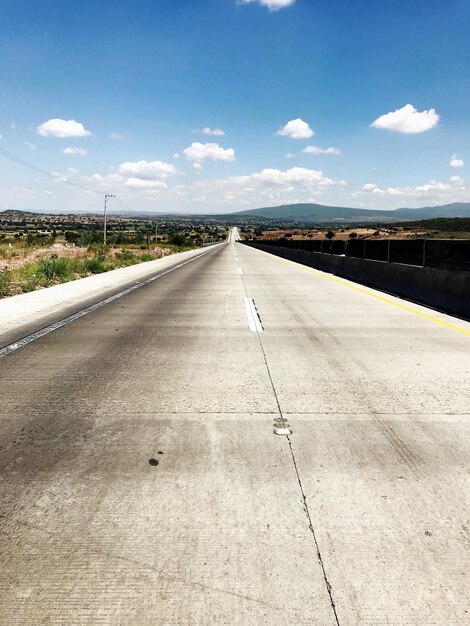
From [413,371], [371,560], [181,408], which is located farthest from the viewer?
[413,371]

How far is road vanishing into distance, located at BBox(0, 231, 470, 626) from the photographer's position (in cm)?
235

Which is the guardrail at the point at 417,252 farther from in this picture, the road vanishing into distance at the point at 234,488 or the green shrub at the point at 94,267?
the green shrub at the point at 94,267

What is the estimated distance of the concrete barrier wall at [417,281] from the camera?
1154 cm

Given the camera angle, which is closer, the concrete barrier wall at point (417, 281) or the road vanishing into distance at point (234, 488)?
the road vanishing into distance at point (234, 488)

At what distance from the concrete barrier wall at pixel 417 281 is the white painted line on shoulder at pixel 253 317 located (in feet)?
15.1

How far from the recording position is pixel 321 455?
3.85 meters

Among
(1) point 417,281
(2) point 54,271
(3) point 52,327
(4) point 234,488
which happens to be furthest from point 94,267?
(4) point 234,488

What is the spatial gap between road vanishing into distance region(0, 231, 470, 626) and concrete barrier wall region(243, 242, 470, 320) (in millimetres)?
4781

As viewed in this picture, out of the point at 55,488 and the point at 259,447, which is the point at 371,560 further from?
the point at 55,488

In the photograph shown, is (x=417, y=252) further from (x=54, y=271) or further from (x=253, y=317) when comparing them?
(x=54, y=271)

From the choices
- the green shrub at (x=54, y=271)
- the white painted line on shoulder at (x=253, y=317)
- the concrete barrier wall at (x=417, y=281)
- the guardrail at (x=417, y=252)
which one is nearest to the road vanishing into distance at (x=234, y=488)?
the white painted line on shoulder at (x=253, y=317)

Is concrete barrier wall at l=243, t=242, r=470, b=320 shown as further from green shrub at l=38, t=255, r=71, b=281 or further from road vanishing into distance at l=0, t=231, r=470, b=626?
green shrub at l=38, t=255, r=71, b=281

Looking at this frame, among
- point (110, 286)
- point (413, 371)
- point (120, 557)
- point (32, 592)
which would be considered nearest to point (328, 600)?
A: point (120, 557)

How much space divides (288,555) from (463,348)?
606cm
